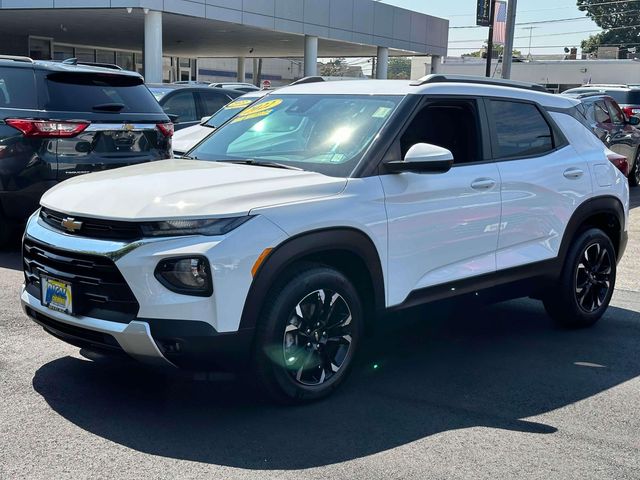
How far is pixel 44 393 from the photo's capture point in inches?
174

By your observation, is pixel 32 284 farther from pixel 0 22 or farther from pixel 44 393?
pixel 0 22

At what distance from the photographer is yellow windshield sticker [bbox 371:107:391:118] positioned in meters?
4.93

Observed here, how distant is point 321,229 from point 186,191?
2.46ft

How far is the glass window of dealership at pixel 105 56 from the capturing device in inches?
1304

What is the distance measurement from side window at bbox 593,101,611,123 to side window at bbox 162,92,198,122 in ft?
24.7

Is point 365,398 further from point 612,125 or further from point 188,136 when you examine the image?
point 612,125

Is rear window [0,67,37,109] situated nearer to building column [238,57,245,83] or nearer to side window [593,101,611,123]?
side window [593,101,611,123]

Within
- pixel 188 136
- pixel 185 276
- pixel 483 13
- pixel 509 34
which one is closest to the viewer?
pixel 185 276

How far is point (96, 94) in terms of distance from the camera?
8.00m

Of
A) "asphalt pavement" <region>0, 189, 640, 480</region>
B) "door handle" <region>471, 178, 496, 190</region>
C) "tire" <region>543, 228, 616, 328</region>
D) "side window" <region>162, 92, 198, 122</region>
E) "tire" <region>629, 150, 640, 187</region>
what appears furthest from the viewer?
"tire" <region>629, 150, 640, 187</region>

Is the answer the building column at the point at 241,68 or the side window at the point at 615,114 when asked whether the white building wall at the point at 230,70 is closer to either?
the building column at the point at 241,68

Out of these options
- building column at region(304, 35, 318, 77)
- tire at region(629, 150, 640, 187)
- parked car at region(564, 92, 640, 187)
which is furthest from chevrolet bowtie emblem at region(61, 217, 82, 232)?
building column at region(304, 35, 318, 77)

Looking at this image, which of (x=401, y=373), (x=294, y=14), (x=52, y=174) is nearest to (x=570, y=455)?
(x=401, y=373)

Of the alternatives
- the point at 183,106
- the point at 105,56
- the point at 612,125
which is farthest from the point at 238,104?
the point at 105,56
